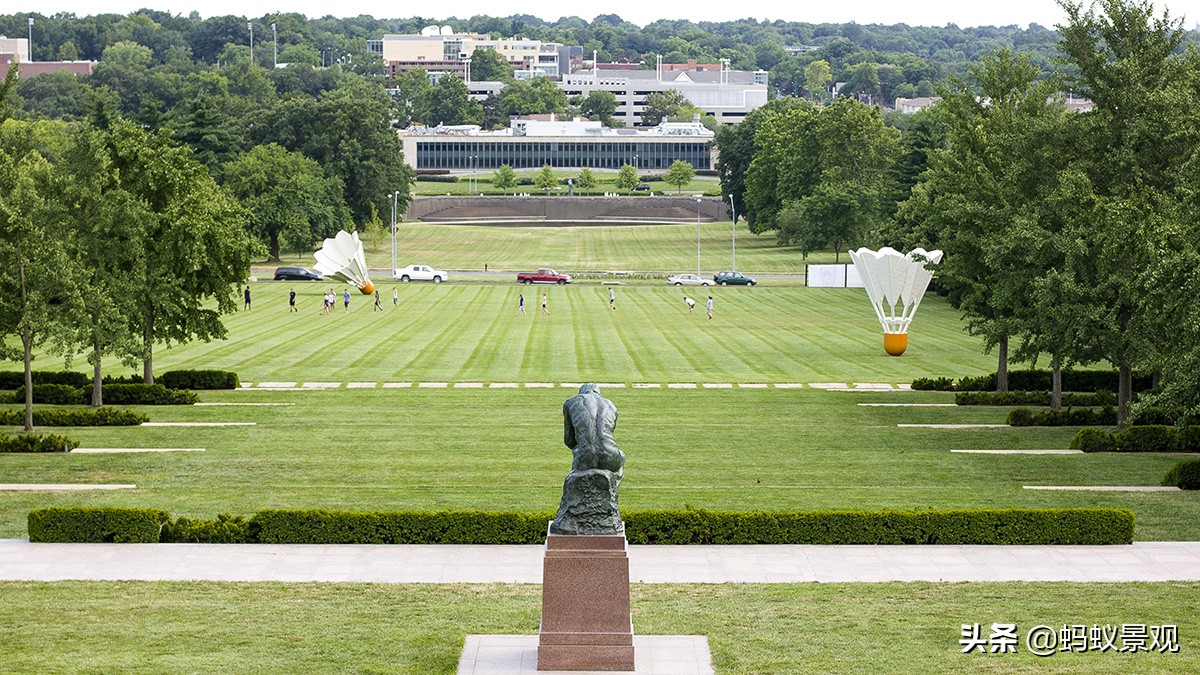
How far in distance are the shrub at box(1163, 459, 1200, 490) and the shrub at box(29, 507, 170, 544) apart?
774 inches

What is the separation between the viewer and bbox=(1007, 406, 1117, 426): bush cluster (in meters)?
41.3

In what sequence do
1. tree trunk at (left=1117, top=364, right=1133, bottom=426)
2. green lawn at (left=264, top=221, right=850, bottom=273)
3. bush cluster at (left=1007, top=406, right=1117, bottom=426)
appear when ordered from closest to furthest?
tree trunk at (left=1117, top=364, right=1133, bottom=426), bush cluster at (left=1007, top=406, right=1117, bottom=426), green lawn at (left=264, top=221, right=850, bottom=273)

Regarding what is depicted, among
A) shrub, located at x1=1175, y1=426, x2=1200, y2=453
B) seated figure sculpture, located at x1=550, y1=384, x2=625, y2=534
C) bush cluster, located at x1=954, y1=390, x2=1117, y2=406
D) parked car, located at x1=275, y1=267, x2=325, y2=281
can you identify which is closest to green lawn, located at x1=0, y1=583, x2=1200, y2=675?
seated figure sculpture, located at x1=550, y1=384, x2=625, y2=534

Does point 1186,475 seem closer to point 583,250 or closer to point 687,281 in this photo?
point 687,281

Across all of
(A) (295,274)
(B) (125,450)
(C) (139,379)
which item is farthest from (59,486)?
(A) (295,274)

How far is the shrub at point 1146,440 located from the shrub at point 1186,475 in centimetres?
447

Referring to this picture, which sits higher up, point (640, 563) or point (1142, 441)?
point (640, 563)

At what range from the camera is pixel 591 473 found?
19453 millimetres

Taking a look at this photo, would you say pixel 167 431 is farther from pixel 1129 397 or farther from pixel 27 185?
pixel 1129 397

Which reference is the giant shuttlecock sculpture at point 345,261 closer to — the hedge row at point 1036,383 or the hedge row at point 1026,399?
the hedge row at point 1036,383

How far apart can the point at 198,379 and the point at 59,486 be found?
1668cm

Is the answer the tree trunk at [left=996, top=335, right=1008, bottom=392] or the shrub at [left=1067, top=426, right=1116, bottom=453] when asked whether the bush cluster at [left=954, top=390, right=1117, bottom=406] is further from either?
the shrub at [left=1067, top=426, right=1116, bottom=453]

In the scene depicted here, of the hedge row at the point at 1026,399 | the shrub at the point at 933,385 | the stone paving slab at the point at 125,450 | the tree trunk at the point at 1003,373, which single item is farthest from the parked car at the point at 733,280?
the stone paving slab at the point at 125,450

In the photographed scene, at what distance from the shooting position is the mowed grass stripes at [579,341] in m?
55.2
